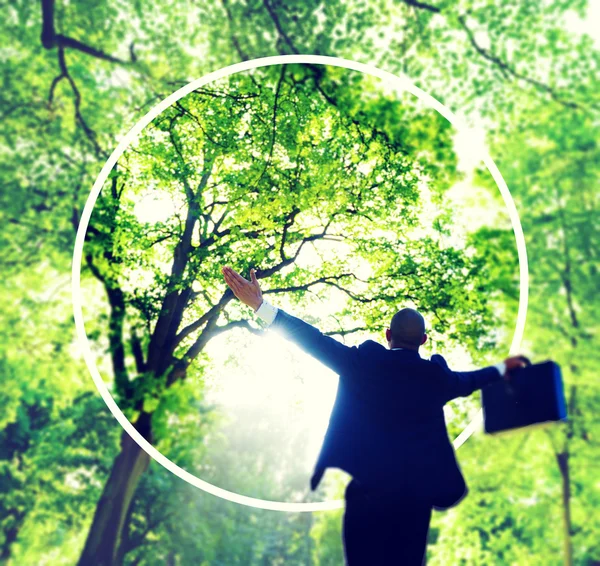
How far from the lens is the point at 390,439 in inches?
120

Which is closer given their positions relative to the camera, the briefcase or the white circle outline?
the briefcase

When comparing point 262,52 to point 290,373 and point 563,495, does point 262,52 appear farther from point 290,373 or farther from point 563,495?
point 563,495

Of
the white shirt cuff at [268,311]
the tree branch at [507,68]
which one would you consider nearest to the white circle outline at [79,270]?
the white shirt cuff at [268,311]

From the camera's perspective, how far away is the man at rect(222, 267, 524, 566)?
9.70 feet

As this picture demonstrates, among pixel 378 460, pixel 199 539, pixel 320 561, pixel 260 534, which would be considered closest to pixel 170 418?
pixel 378 460

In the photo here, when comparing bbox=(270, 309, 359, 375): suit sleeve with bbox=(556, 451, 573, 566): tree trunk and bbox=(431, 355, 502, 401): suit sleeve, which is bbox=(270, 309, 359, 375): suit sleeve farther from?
bbox=(556, 451, 573, 566): tree trunk

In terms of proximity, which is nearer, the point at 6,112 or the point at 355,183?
the point at 355,183

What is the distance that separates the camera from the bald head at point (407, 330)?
3336mm

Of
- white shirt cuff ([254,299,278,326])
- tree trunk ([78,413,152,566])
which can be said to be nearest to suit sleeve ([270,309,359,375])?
white shirt cuff ([254,299,278,326])

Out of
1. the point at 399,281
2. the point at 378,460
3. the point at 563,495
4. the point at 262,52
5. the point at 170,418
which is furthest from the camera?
the point at 563,495

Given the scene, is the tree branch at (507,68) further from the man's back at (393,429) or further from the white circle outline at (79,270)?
the man's back at (393,429)

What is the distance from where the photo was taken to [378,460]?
2.99m

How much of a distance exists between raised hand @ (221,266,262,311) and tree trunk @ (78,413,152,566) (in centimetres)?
606

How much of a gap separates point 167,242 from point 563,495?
38.1 ft
